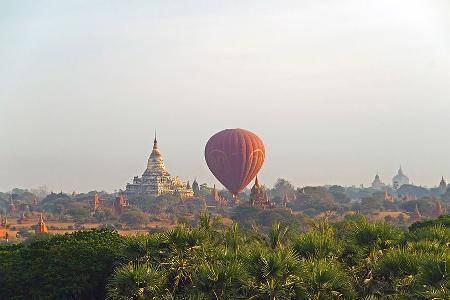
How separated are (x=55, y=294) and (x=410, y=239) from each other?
19002 millimetres

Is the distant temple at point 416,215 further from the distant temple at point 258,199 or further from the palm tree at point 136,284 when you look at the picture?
the palm tree at point 136,284

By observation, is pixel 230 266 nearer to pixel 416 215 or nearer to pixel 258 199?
pixel 258 199

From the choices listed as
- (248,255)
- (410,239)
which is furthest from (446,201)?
(248,255)

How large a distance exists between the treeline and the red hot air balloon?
101861 millimetres

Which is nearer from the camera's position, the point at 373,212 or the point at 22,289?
the point at 22,289

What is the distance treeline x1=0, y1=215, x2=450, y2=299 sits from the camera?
25125 mm

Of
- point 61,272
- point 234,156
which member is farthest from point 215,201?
point 61,272

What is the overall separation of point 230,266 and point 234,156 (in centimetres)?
11506

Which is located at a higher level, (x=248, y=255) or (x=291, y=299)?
(x=248, y=255)

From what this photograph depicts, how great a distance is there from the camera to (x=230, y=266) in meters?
25.8

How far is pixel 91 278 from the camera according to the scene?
33188 mm

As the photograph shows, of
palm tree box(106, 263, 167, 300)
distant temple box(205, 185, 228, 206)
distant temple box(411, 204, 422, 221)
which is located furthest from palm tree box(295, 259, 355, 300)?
distant temple box(205, 185, 228, 206)

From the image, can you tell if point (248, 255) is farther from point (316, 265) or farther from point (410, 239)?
point (410, 239)

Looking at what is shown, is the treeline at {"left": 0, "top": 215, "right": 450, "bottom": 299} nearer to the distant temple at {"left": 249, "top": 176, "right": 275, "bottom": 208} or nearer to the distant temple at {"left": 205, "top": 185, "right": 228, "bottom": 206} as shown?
the distant temple at {"left": 249, "top": 176, "right": 275, "bottom": 208}
